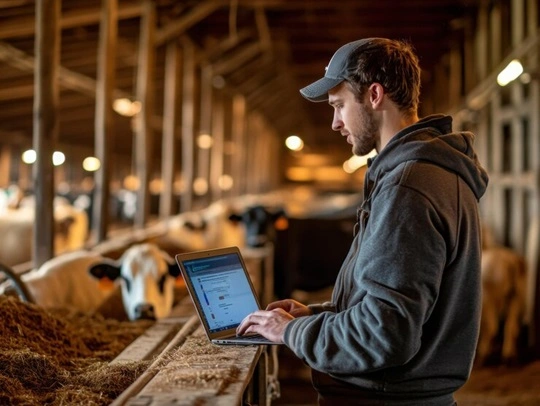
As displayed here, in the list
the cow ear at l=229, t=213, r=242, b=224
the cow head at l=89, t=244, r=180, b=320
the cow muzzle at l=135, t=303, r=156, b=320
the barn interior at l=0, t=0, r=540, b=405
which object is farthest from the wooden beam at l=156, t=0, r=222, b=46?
the cow muzzle at l=135, t=303, r=156, b=320

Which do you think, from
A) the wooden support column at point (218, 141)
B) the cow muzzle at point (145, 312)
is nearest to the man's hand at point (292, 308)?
the cow muzzle at point (145, 312)

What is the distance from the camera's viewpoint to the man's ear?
257 centimetres

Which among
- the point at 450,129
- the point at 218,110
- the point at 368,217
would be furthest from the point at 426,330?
the point at 218,110

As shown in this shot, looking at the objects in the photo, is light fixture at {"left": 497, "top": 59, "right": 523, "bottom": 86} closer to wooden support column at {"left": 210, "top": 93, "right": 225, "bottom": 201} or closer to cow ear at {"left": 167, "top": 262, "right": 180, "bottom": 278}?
cow ear at {"left": 167, "top": 262, "right": 180, "bottom": 278}

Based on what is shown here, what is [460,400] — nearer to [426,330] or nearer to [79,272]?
[79,272]

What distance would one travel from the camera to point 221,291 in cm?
296

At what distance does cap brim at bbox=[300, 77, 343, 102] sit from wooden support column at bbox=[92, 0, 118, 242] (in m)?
6.56

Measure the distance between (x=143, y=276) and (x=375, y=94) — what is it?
12.2 ft

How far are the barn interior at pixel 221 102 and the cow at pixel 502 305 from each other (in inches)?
4.6

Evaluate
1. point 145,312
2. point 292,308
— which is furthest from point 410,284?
point 145,312

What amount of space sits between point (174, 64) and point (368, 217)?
36.4 ft

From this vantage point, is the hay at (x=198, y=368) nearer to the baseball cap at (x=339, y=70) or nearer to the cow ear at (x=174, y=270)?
the baseball cap at (x=339, y=70)

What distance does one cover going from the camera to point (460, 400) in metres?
7.00

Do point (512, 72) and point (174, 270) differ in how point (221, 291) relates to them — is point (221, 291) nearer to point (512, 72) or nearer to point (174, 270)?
point (174, 270)
